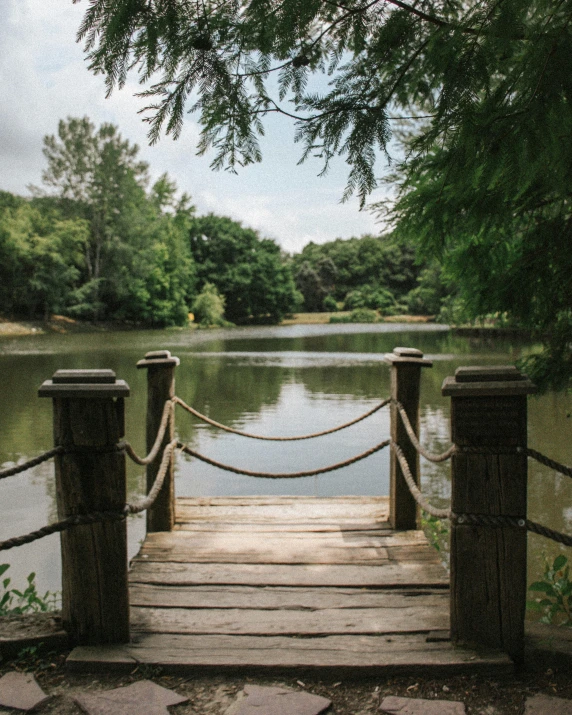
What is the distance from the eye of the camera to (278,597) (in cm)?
341

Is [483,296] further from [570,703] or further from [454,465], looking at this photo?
[570,703]

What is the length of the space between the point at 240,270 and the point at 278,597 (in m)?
65.1

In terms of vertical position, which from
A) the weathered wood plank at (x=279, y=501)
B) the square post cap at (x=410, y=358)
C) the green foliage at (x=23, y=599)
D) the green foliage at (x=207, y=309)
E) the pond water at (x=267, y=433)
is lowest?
the pond water at (x=267, y=433)

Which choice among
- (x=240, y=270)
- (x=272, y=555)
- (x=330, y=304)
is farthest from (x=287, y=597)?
(x=330, y=304)

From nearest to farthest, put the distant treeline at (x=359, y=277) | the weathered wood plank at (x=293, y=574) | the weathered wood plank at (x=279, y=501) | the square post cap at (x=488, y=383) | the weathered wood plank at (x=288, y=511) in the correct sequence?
1. the square post cap at (x=488, y=383)
2. the weathered wood plank at (x=293, y=574)
3. the weathered wood plank at (x=288, y=511)
4. the weathered wood plank at (x=279, y=501)
5. the distant treeline at (x=359, y=277)

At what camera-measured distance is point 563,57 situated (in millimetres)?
2469

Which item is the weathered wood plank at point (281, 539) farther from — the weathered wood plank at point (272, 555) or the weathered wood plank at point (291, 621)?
the weathered wood plank at point (291, 621)

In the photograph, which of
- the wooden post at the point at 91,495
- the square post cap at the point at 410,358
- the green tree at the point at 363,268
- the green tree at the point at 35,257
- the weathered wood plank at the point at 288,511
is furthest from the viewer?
the green tree at the point at 363,268

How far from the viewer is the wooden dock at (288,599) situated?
8.98 ft

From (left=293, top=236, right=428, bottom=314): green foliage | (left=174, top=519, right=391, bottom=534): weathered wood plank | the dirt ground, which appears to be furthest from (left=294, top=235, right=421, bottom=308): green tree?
the dirt ground

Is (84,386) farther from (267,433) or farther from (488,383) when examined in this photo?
(267,433)

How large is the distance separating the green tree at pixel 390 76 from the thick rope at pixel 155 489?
172 cm

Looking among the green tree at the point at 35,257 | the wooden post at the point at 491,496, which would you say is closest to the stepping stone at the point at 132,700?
the wooden post at the point at 491,496

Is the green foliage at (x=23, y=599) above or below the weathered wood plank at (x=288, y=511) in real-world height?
below
